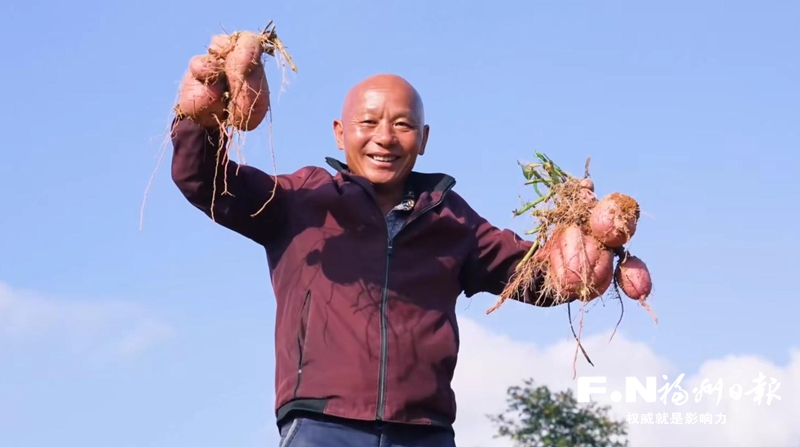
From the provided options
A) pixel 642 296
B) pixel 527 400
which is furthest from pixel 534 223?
pixel 527 400

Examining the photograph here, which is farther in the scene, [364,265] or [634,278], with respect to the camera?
[634,278]

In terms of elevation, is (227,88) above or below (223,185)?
above

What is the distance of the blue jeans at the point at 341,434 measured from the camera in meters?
3.13

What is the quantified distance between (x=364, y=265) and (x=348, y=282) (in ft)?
0.24

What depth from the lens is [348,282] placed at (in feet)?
10.8

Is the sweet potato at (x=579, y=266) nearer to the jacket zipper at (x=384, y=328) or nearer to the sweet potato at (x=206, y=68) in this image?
the jacket zipper at (x=384, y=328)

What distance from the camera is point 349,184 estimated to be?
3480 mm

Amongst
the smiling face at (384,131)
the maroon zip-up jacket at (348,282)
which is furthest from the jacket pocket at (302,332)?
the smiling face at (384,131)

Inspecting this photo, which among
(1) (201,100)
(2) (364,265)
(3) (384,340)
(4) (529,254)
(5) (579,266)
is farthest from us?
(4) (529,254)

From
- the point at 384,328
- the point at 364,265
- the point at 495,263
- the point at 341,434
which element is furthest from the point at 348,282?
the point at 495,263

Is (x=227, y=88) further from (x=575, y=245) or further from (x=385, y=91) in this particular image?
(x=575, y=245)

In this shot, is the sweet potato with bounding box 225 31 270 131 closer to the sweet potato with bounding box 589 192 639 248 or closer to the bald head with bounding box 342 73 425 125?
the bald head with bounding box 342 73 425 125

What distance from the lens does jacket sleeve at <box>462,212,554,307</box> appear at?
3.67 m

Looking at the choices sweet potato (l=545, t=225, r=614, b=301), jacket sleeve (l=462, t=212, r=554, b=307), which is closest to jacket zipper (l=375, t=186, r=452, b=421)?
jacket sleeve (l=462, t=212, r=554, b=307)
